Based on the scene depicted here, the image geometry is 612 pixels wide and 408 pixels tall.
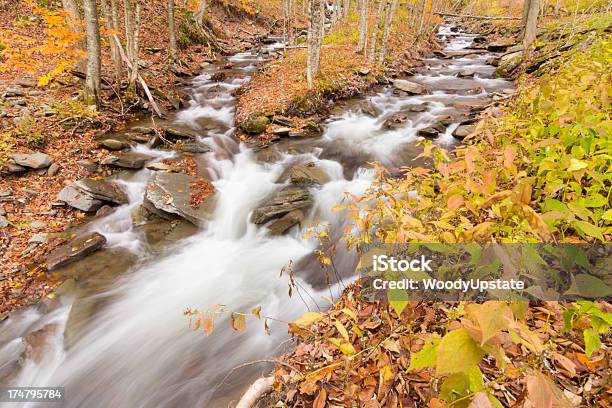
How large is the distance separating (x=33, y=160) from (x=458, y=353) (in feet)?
30.9

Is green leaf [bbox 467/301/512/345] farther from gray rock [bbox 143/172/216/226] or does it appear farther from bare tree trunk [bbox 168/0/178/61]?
bare tree trunk [bbox 168/0/178/61]

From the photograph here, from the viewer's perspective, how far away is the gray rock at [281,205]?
7110mm

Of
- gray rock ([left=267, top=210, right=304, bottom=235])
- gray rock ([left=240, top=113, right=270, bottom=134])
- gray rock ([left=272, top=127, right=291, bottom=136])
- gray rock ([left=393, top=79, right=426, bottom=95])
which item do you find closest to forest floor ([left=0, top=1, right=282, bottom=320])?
gray rock ([left=240, top=113, right=270, bottom=134])

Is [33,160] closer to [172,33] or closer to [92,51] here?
[92,51]

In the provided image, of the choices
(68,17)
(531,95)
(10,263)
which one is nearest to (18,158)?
(10,263)

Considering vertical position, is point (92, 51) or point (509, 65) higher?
point (92, 51)

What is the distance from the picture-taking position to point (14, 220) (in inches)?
250

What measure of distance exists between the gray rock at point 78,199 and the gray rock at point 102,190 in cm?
9

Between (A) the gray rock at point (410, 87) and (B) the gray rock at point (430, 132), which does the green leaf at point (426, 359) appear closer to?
(B) the gray rock at point (430, 132)

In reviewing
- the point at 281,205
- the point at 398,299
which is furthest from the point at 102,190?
the point at 398,299

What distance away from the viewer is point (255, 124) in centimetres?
1026

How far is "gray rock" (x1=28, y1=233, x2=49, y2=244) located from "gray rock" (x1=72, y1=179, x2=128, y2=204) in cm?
126

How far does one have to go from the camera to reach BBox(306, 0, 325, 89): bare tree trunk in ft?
32.7

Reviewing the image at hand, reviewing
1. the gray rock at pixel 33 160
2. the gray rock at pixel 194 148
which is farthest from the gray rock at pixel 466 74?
the gray rock at pixel 33 160
